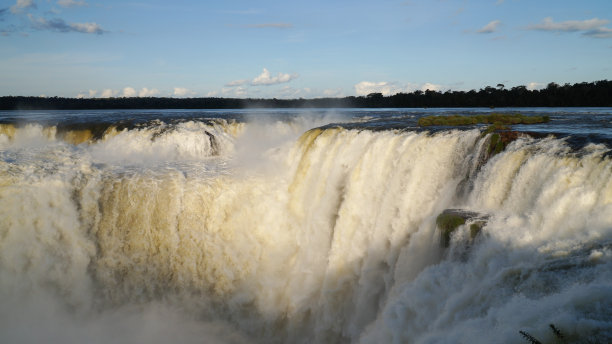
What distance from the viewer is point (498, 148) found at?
335 inches

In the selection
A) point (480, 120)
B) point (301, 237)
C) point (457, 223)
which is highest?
point (480, 120)

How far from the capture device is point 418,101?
51344 millimetres

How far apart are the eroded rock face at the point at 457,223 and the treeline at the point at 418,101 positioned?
30.6 meters

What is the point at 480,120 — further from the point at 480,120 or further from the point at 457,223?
the point at 457,223

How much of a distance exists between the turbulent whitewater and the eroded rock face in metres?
0.10

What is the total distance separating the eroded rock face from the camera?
634 centimetres

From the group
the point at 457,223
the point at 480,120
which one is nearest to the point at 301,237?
the point at 457,223

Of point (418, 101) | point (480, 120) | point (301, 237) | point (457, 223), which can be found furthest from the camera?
point (418, 101)

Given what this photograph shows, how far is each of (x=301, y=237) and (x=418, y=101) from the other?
1675 inches

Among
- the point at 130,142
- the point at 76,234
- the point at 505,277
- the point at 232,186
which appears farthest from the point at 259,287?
the point at 130,142

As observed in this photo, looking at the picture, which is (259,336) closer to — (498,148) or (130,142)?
(498,148)

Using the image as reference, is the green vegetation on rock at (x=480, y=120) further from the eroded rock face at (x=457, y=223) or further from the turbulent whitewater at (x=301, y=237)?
the eroded rock face at (x=457, y=223)

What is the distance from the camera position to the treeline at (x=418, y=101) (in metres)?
33.8

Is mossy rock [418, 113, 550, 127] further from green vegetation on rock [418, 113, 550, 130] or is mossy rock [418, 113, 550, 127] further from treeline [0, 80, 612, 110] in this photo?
treeline [0, 80, 612, 110]
